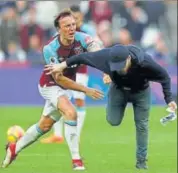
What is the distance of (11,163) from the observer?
12398 millimetres

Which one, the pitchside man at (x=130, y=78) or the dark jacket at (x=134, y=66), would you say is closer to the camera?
the pitchside man at (x=130, y=78)

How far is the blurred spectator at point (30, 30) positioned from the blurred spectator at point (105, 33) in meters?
1.70

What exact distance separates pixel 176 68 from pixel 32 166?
11044 mm

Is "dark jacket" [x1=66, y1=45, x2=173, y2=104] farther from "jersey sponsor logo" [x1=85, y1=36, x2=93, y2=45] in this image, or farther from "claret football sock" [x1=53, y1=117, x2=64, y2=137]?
"claret football sock" [x1=53, y1=117, x2=64, y2=137]

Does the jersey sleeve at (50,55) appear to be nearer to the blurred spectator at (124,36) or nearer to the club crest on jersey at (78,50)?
the club crest on jersey at (78,50)

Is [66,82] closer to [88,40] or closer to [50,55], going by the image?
[50,55]

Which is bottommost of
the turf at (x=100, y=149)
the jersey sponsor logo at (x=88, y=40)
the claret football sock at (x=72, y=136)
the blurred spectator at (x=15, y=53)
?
the turf at (x=100, y=149)

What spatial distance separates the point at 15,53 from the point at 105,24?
8.89 ft

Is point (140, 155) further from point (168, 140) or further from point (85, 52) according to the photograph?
point (168, 140)

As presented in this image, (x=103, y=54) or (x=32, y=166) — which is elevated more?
(x=103, y=54)

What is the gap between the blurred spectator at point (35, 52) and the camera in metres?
22.6

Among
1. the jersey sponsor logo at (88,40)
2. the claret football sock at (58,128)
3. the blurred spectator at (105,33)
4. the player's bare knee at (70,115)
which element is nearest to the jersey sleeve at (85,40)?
the jersey sponsor logo at (88,40)

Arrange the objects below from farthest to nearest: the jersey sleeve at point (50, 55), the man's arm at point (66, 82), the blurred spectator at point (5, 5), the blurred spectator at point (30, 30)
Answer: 1. the blurred spectator at point (5, 5)
2. the blurred spectator at point (30, 30)
3. the jersey sleeve at point (50, 55)
4. the man's arm at point (66, 82)

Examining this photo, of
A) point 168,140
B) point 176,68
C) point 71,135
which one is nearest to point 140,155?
point 71,135
